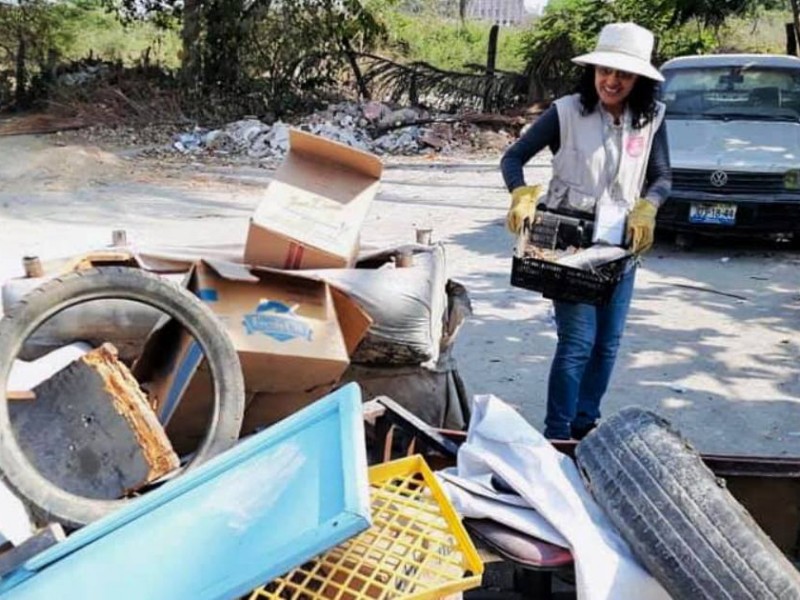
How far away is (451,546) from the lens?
88.5 inches

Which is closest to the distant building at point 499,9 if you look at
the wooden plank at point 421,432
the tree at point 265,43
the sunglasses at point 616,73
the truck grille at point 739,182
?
the tree at point 265,43

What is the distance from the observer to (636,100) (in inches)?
140

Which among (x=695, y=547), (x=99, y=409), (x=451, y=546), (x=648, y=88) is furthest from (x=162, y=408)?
(x=648, y=88)

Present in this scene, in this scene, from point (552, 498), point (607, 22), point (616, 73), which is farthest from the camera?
point (607, 22)

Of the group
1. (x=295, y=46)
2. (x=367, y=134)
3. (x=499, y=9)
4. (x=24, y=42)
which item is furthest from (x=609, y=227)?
(x=499, y=9)

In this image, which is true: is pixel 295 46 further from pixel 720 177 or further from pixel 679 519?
pixel 679 519

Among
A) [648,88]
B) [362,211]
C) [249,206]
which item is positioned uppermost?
[648,88]

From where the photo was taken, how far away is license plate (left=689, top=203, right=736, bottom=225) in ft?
25.6

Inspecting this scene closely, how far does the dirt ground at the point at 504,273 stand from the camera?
4906 mm

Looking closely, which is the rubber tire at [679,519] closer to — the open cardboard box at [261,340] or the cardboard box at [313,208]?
the open cardboard box at [261,340]

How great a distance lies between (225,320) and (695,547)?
1798mm

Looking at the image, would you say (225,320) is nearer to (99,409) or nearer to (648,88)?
(99,409)

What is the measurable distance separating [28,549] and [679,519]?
5.25 ft

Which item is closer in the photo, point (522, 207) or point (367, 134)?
point (522, 207)
